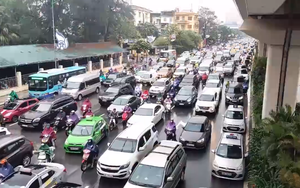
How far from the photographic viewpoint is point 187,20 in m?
108

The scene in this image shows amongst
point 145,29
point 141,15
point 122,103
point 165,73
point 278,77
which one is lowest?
point 122,103

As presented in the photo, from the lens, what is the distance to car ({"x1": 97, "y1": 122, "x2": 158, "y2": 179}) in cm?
1181

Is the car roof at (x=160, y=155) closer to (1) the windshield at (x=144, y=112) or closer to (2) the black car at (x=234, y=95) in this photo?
(1) the windshield at (x=144, y=112)

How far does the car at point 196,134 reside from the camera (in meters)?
15.3

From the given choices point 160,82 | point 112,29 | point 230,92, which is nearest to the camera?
point 230,92

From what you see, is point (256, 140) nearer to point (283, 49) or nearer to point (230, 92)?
point (283, 49)

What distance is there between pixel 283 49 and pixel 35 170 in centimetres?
1145

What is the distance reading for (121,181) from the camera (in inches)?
478

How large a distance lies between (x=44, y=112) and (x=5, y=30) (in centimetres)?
2309

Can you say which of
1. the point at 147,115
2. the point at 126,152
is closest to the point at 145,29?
the point at 147,115

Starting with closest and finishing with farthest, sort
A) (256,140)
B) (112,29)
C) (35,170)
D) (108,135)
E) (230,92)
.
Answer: (35,170), (256,140), (108,135), (230,92), (112,29)

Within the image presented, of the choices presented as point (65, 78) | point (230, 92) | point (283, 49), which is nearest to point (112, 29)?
point (65, 78)

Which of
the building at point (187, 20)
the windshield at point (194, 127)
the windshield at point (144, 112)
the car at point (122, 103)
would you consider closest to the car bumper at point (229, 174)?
the windshield at point (194, 127)

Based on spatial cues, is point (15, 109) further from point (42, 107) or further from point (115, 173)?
point (115, 173)
